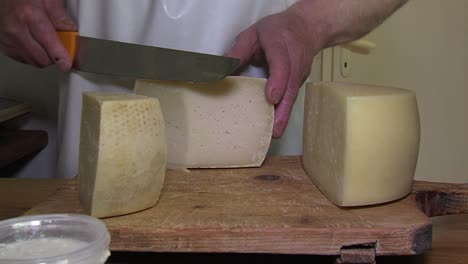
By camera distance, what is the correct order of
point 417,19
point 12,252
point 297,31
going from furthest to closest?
point 417,19
point 297,31
point 12,252

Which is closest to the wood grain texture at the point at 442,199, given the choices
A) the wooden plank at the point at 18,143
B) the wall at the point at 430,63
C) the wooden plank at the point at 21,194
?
the wooden plank at the point at 21,194

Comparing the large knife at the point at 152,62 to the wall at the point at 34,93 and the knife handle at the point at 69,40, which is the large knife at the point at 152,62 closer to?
the knife handle at the point at 69,40

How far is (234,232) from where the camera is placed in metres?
0.78

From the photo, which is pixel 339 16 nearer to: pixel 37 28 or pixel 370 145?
pixel 370 145

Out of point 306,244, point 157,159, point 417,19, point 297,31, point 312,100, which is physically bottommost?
point 306,244

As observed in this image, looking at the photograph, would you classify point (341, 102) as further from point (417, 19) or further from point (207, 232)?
point (417, 19)

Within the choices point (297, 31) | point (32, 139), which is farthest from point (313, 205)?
point (32, 139)

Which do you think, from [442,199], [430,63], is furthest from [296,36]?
[430,63]

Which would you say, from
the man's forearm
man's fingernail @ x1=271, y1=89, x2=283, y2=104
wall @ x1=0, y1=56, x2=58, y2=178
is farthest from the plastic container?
wall @ x1=0, y1=56, x2=58, y2=178

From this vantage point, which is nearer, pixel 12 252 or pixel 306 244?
pixel 12 252

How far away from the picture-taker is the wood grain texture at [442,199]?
0.94 meters

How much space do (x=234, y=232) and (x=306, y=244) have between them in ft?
0.33

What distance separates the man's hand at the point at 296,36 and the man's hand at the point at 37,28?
334 millimetres

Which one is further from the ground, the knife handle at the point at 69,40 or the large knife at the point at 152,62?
the knife handle at the point at 69,40
